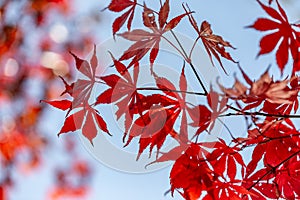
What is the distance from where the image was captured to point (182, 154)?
871 mm

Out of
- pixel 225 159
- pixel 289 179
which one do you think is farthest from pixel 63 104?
pixel 289 179

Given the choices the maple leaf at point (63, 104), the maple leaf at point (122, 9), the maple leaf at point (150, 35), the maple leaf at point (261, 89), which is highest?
the maple leaf at point (122, 9)

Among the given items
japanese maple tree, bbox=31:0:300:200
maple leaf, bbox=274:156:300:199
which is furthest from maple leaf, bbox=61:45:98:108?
maple leaf, bbox=274:156:300:199

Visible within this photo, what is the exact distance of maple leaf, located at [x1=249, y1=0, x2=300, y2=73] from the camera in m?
0.77

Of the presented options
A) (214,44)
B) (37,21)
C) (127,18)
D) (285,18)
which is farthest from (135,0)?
(37,21)

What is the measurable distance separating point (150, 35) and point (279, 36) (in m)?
0.22

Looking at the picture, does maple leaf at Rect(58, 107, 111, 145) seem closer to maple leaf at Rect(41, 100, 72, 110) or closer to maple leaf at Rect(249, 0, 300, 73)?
maple leaf at Rect(41, 100, 72, 110)

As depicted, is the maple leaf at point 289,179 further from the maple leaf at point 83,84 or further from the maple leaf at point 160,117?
the maple leaf at point 83,84

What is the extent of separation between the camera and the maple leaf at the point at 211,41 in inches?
33.2

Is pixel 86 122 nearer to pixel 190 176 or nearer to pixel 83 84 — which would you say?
pixel 83 84

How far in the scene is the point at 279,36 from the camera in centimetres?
79

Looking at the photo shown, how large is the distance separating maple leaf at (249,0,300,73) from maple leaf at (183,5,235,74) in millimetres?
74

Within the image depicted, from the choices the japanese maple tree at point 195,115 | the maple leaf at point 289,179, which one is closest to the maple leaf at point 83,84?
the japanese maple tree at point 195,115

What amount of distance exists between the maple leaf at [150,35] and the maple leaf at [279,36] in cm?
15
